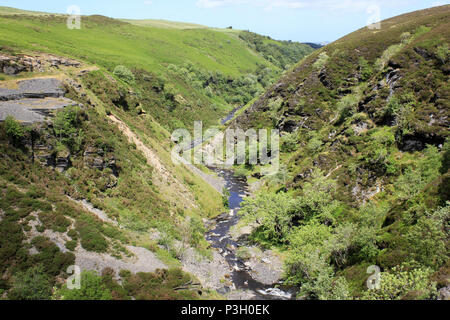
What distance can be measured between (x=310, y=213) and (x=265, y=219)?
8.18 meters

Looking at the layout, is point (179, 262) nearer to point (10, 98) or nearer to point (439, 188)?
point (439, 188)

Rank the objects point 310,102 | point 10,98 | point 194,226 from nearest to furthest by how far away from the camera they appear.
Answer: point 10,98
point 194,226
point 310,102

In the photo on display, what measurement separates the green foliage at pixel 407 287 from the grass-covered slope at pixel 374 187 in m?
0.12

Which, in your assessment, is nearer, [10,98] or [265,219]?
[10,98]

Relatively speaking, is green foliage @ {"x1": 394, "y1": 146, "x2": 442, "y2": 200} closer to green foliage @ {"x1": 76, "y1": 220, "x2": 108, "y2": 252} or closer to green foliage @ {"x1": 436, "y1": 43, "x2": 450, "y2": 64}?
green foliage @ {"x1": 436, "y1": 43, "x2": 450, "y2": 64}

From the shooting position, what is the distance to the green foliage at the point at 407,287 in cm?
2386

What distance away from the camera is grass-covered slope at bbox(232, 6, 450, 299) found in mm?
29953

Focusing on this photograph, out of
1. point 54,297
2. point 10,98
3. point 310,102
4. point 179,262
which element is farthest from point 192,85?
point 54,297

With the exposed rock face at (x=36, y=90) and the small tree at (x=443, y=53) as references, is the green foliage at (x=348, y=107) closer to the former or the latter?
the small tree at (x=443, y=53)

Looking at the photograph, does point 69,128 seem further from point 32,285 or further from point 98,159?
point 32,285

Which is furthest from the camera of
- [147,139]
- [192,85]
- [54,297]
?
[192,85]

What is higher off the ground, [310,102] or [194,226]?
[310,102]

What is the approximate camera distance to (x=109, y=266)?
30.9 m

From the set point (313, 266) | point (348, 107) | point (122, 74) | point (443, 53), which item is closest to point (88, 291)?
point (313, 266)
